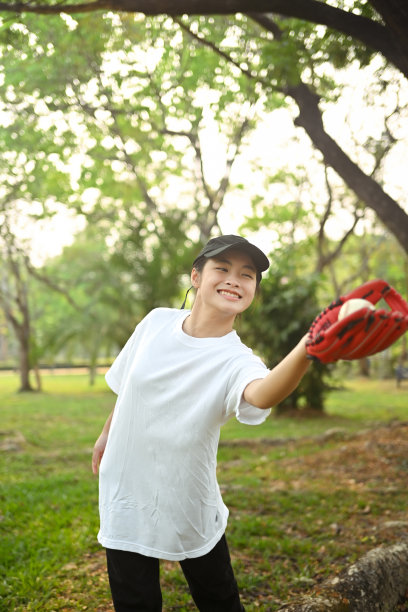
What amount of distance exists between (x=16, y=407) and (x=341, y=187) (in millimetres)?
11513

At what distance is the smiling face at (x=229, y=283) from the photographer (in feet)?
7.07

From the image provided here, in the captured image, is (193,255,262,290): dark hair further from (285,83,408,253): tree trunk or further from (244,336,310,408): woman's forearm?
(285,83,408,253): tree trunk

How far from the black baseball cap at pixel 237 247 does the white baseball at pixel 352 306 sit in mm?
708

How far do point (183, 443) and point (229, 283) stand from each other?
2.09 feet

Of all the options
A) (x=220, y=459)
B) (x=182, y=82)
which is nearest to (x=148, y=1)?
(x=220, y=459)

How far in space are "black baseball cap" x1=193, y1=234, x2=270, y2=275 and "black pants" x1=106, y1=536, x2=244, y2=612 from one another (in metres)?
1.16

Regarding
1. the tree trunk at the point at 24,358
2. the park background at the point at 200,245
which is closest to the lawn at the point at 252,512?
the park background at the point at 200,245

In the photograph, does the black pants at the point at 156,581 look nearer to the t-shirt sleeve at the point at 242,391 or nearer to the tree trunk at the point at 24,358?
the t-shirt sleeve at the point at 242,391

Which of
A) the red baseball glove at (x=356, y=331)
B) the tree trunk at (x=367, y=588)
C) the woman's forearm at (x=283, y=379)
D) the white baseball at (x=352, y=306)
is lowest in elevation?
the tree trunk at (x=367, y=588)

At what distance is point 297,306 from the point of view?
11961mm

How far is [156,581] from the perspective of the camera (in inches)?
83.2

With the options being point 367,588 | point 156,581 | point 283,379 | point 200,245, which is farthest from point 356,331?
point 200,245

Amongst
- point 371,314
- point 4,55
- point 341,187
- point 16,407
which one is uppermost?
point 4,55

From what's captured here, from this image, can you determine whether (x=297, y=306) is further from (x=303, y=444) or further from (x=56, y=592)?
(x=56, y=592)
